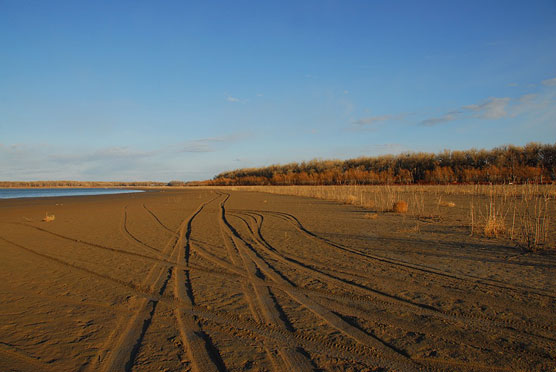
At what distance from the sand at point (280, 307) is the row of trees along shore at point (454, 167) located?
18.1 m

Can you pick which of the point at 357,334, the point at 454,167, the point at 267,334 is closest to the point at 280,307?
the point at 267,334

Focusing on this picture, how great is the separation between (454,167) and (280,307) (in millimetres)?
45764

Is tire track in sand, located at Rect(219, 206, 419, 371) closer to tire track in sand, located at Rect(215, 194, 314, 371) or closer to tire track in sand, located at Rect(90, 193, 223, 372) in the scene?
tire track in sand, located at Rect(215, 194, 314, 371)

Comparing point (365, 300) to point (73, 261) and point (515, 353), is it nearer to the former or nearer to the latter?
point (515, 353)

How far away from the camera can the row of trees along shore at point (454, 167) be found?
32188mm

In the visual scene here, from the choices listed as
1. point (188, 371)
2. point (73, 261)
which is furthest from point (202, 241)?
point (188, 371)

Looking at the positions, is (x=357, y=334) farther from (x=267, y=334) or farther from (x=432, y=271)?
(x=432, y=271)

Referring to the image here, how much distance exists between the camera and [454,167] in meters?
42.5

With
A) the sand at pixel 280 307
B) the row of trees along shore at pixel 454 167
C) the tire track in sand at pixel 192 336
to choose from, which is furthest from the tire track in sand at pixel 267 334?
the row of trees along shore at pixel 454 167

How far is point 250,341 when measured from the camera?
121 inches

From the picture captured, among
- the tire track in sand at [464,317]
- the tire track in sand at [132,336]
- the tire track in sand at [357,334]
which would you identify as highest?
the tire track in sand at [132,336]

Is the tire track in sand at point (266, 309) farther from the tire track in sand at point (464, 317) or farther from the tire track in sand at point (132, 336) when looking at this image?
the tire track in sand at point (464, 317)

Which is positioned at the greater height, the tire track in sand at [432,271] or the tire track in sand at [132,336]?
the tire track in sand at [132,336]

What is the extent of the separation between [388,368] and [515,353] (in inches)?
47.9
